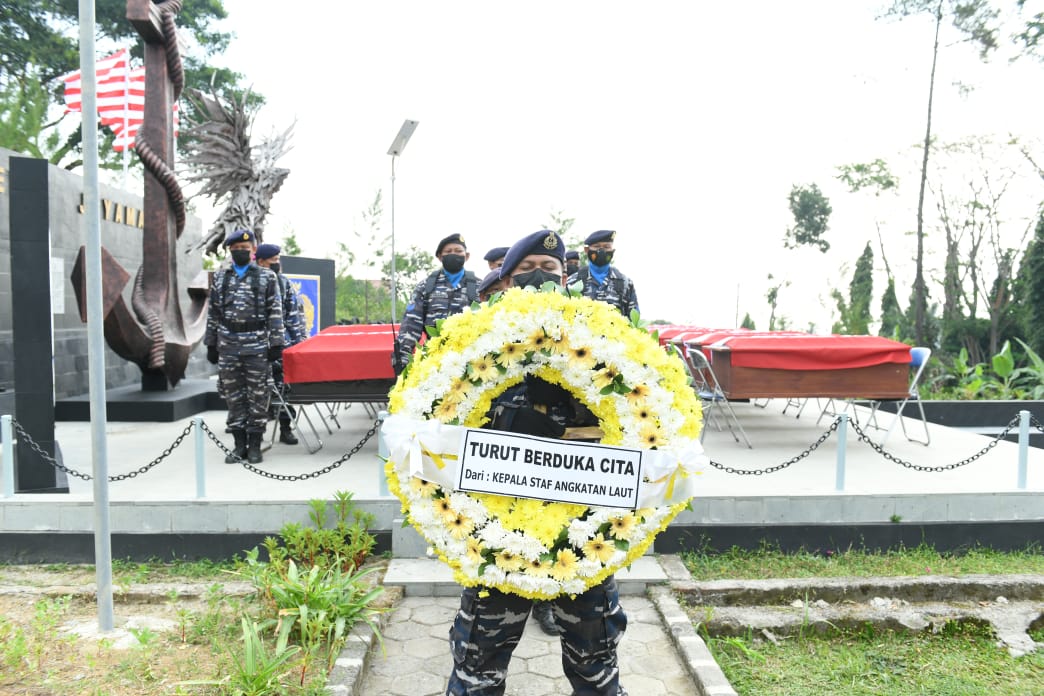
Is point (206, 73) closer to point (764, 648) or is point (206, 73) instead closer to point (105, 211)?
point (105, 211)

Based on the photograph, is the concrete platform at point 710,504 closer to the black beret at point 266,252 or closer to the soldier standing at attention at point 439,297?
the soldier standing at attention at point 439,297

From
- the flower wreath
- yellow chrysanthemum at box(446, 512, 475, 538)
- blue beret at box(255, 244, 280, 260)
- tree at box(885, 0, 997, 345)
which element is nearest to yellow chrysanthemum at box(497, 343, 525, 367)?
the flower wreath

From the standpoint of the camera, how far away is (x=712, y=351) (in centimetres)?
666

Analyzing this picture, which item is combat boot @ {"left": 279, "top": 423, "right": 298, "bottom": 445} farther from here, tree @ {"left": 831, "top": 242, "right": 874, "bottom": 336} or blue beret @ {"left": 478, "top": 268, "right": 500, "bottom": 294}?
tree @ {"left": 831, "top": 242, "right": 874, "bottom": 336}

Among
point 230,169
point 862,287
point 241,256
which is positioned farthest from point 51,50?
point 862,287

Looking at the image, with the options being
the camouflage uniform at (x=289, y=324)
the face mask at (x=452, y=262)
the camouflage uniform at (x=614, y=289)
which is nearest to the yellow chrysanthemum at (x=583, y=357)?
the face mask at (x=452, y=262)

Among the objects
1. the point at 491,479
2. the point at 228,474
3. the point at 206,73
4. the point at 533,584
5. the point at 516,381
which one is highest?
the point at 206,73

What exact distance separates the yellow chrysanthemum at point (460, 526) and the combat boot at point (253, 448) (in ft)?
13.2

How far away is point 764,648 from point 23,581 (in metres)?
4.06

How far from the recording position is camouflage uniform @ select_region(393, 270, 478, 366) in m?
4.93

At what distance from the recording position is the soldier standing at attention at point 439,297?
4949 millimetres

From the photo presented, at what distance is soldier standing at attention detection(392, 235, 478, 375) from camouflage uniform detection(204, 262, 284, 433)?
123 cm

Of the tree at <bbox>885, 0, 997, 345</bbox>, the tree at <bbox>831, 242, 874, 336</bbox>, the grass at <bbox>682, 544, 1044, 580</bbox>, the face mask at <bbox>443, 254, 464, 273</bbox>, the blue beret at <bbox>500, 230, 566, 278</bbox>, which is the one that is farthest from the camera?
the tree at <bbox>831, 242, 874, 336</bbox>

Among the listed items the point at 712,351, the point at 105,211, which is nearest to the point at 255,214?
the point at 105,211
